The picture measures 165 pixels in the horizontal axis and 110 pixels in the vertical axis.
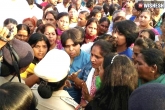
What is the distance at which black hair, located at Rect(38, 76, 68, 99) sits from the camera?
154 centimetres

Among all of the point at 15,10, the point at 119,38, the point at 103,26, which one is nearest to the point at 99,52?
the point at 119,38

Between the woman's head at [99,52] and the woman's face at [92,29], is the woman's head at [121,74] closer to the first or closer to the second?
the woman's head at [99,52]

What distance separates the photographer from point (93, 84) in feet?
7.10

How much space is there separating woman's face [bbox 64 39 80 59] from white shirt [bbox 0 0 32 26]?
164cm

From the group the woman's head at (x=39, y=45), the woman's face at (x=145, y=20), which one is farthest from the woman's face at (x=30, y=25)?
the woman's face at (x=145, y=20)

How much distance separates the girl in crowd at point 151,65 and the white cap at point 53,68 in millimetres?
642

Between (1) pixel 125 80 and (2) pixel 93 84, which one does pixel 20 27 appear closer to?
(2) pixel 93 84

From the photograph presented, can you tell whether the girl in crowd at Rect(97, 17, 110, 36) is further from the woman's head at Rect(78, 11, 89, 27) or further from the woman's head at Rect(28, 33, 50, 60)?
the woman's head at Rect(28, 33, 50, 60)

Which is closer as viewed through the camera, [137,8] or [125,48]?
[125,48]

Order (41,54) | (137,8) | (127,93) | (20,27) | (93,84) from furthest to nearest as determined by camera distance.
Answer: (137,8)
(20,27)
(41,54)
(93,84)
(127,93)

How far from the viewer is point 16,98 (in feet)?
3.66

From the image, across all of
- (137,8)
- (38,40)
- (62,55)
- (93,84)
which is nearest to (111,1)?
(137,8)

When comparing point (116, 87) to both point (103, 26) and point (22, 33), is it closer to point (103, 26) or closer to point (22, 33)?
point (22, 33)

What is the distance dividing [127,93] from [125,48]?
1.30 metres
